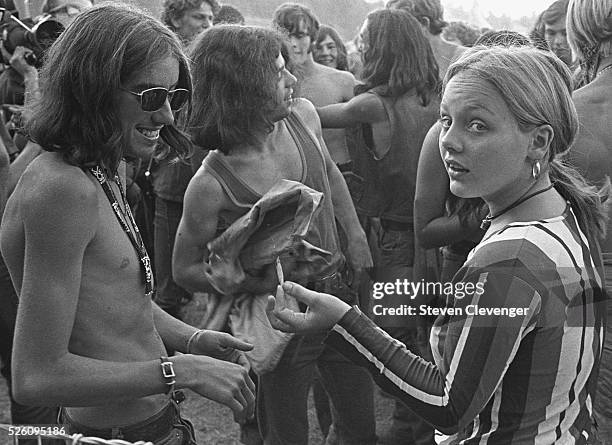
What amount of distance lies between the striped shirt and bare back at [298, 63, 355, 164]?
89.5 inches

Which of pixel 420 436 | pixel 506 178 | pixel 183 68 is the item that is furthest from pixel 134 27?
pixel 420 436

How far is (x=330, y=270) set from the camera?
2131 mm

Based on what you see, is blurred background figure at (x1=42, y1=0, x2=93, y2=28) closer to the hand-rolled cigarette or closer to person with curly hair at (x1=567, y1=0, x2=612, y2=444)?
the hand-rolled cigarette

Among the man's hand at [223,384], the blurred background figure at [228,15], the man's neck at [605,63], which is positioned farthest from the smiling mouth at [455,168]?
the blurred background figure at [228,15]

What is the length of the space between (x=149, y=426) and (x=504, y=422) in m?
0.71

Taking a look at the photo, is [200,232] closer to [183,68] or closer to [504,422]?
[183,68]

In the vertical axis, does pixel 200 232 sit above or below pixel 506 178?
below

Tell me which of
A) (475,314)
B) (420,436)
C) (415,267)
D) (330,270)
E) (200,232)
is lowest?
(420,436)

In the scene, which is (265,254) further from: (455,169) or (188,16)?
(188,16)

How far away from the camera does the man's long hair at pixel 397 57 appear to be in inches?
112

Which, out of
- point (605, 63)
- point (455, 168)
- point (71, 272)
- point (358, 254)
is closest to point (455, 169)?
point (455, 168)

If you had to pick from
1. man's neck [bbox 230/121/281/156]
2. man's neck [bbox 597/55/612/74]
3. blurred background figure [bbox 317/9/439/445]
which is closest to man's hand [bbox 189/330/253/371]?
man's neck [bbox 230/121/281/156]

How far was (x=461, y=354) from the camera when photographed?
1.16 meters

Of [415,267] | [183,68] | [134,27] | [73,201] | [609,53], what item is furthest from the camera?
[415,267]
